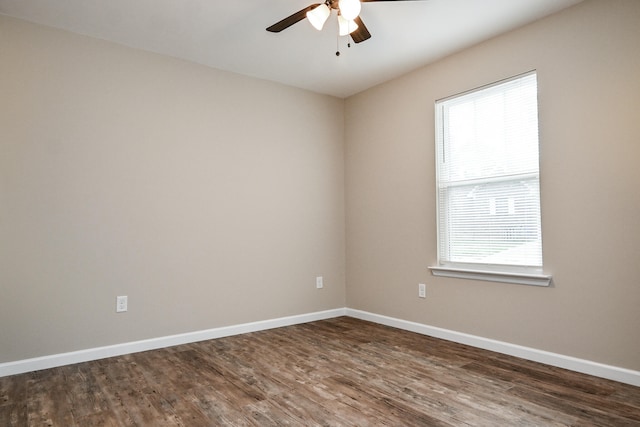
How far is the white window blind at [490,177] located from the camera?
9.65 ft

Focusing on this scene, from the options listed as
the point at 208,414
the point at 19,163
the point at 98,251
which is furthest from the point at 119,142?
the point at 208,414

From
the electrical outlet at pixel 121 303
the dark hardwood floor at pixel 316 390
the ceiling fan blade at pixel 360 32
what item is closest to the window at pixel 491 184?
Answer: the dark hardwood floor at pixel 316 390

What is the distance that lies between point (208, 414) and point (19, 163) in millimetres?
2177

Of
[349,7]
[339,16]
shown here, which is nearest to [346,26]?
[339,16]

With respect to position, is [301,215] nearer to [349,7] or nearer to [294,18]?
[294,18]

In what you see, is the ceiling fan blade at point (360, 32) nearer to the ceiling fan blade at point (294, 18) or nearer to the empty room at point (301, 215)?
the empty room at point (301, 215)

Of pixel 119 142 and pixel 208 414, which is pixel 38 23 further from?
pixel 208 414

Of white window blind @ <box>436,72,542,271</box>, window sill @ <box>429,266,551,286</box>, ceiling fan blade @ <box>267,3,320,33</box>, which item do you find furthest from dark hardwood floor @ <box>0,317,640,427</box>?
ceiling fan blade @ <box>267,3,320,33</box>

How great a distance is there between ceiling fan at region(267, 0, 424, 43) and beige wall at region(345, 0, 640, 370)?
4.44ft

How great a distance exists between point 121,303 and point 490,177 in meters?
3.11

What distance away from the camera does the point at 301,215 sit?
4.21 meters

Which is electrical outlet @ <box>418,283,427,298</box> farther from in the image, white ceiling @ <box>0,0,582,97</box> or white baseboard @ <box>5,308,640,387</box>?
white ceiling @ <box>0,0,582,97</box>

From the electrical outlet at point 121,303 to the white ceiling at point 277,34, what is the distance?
2.04 metres

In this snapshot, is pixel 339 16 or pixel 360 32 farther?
pixel 360 32
